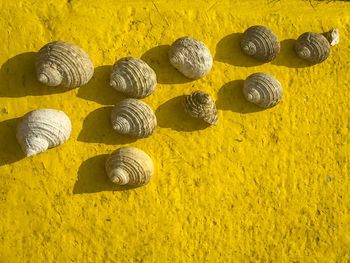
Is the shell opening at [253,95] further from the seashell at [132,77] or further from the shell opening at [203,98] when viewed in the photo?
the seashell at [132,77]

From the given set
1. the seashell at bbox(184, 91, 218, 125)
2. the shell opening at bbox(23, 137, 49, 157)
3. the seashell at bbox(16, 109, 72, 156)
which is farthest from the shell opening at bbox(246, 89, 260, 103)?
the shell opening at bbox(23, 137, 49, 157)

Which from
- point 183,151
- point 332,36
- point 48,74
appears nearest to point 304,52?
point 332,36

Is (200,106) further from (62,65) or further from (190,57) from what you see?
(62,65)

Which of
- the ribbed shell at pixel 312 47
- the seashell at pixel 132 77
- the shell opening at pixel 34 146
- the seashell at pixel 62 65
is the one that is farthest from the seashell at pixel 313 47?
the shell opening at pixel 34 146

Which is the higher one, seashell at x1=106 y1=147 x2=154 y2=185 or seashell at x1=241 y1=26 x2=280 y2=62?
seashell at x1=241 y1=26 x2=280 y2=62

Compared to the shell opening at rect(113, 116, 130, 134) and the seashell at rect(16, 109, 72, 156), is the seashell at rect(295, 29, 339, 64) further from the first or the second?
the seashell at rect(16, 109, 72, 156)

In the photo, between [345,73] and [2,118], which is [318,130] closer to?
[345,73]

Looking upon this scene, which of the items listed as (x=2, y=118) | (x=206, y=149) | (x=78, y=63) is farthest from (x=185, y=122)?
(x=2, y=118)
